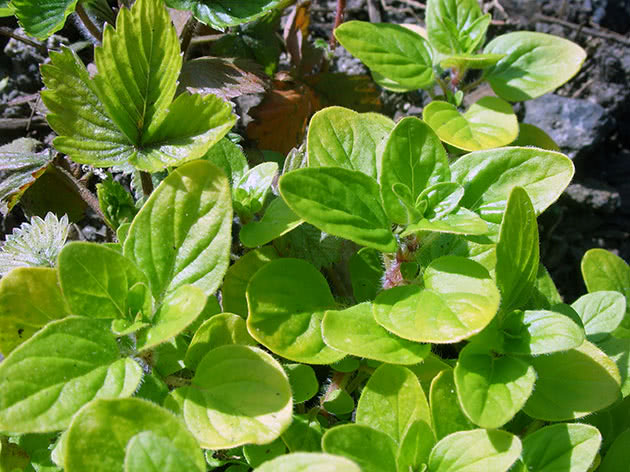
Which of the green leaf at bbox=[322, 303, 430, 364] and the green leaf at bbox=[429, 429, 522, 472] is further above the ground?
the green leaf at bbox=[322, 303, 430, 364]

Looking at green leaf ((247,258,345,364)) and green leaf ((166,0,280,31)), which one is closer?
green leaf ((247,258,345,364))

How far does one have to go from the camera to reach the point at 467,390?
1.12 meters

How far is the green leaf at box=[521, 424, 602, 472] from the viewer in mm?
1148

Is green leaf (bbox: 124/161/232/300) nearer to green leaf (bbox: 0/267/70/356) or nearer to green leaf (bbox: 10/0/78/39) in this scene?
green leaf (bbox: 0/267/70/356)

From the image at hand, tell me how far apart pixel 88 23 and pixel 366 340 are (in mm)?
1375

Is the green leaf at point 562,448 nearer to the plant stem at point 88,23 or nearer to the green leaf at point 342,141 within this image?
the green leaf at point 342,141

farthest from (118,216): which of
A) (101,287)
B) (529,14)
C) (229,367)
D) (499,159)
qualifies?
(529,14)

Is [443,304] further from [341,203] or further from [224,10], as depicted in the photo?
[224,10]

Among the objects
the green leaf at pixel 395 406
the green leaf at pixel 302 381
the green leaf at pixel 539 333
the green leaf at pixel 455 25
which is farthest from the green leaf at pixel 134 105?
the green leaf at pixel 455 25

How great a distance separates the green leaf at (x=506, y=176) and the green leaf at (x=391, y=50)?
0.62 m

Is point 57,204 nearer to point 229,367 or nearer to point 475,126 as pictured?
point 229,367

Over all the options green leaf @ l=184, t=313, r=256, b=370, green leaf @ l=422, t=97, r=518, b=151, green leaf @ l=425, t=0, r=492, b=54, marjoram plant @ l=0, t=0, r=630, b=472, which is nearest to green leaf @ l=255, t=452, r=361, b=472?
marjoram plant @ l=0, t=0, r=630, b=472

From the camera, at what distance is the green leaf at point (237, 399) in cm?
107

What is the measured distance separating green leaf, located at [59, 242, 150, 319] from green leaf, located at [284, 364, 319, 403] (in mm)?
380
